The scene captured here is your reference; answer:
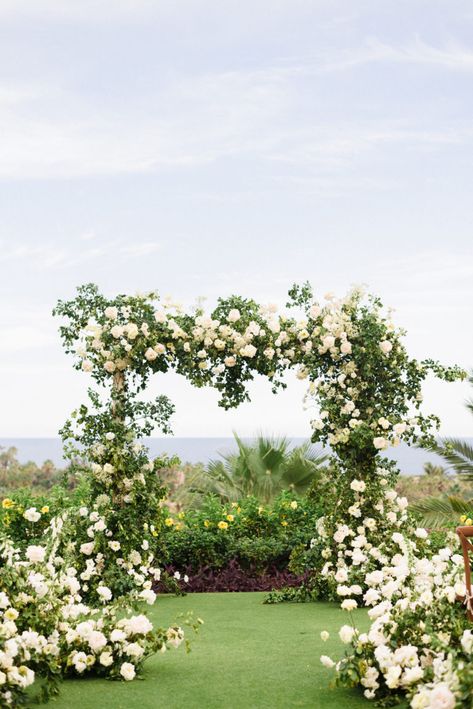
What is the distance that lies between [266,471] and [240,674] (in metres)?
7.89

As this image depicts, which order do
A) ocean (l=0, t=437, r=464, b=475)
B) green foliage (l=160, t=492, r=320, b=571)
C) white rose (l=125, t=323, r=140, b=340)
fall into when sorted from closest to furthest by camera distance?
white rose (l=125, t=323, r=140, b=340) → green foliage (l=160, t=492, r=320, b=571) → ocean (l=0, t=437, r=464, b=475)

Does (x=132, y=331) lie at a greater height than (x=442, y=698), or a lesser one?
greater

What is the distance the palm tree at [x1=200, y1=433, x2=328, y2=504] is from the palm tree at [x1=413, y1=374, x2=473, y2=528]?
169cm

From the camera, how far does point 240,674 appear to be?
206 inches

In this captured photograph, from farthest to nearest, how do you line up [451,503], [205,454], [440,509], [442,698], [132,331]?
1. [205,454]
2. [440,509]
3. [451,503]
4. [132,331]
5. [442,698]

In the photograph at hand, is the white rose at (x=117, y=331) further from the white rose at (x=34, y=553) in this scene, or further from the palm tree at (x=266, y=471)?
the palm tree at (x=266, y=471)

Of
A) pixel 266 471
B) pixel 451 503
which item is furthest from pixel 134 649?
pixel 451 503

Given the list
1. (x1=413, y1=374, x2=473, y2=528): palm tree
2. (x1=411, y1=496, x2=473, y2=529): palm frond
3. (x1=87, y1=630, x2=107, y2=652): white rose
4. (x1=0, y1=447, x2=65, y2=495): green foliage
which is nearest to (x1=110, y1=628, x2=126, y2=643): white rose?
(x1=87, y1=630, x2=107, y2=652): white rose

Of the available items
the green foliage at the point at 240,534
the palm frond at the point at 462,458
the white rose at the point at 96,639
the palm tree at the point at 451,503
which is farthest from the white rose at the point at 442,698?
the palm frond at the point at 462,458

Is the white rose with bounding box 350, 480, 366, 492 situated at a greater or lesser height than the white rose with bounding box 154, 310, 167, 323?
lesser

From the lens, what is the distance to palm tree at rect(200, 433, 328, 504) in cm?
1305

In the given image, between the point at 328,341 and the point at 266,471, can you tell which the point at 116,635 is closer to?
the point at 328,341

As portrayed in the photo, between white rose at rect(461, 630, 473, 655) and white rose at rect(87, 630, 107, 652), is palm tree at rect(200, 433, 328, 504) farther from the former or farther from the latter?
white rose at rect(461, 630, 473, 655)

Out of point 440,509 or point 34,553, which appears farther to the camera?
point 440,509
